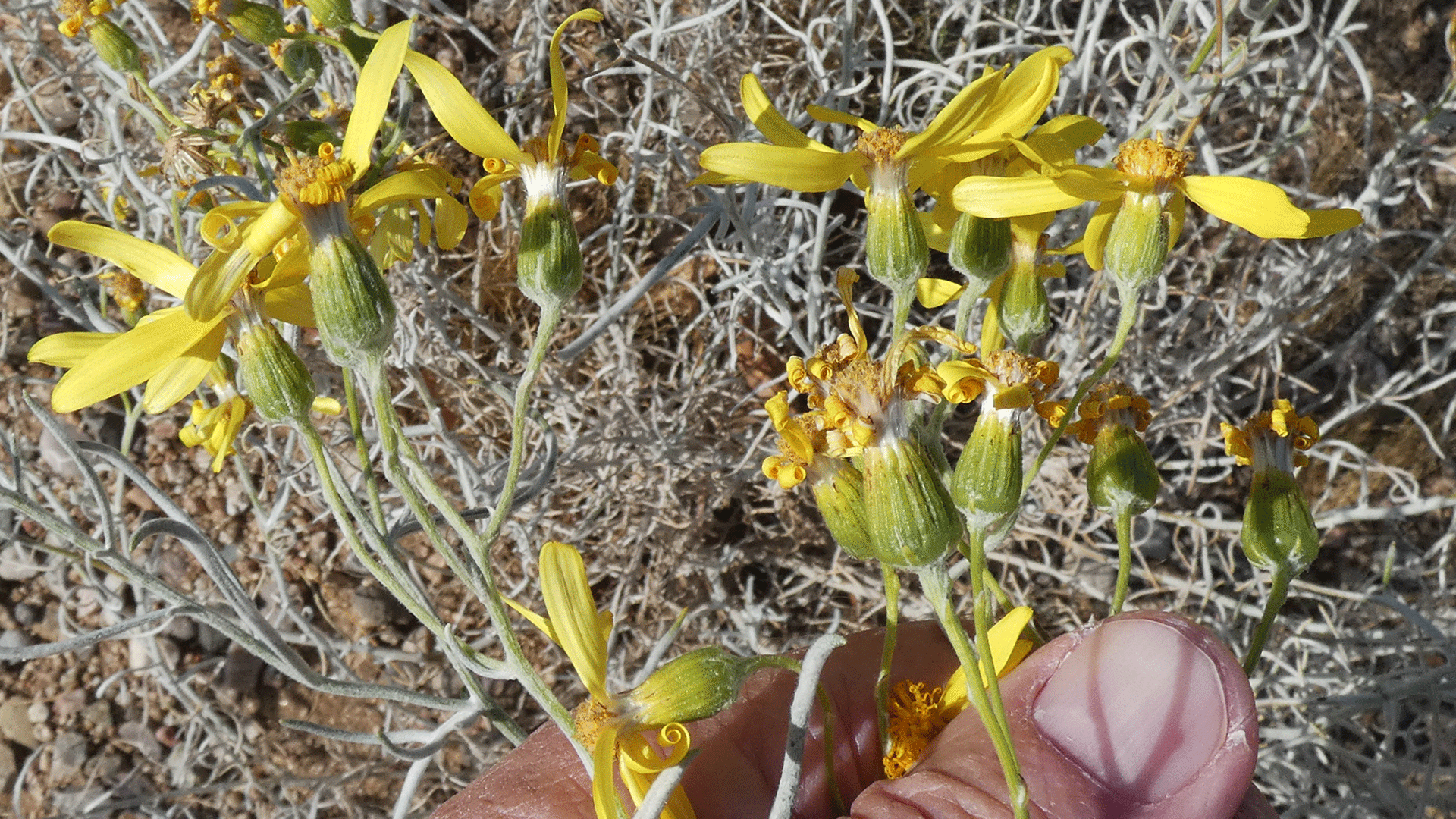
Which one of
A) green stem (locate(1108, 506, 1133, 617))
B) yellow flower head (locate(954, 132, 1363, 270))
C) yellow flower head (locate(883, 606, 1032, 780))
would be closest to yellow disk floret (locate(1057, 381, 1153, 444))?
green stem (locate(1108, 506, 1133, 617))

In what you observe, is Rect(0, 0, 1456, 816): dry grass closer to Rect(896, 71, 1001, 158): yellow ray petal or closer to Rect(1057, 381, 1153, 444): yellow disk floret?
Rect(1057, 381, 1153, 444): yellow disk floret

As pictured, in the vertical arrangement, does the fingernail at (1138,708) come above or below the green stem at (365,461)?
below

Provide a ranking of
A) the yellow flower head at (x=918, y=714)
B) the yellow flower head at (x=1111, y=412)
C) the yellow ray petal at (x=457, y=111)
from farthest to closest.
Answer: the yellow flower head at (x=918, y=714) → the yellow flower head at (x=1111, y=412) → the yellow ray petal at (x=457, y=111)

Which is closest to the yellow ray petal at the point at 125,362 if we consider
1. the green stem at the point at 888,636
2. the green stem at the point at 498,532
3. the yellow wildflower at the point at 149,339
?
the yellow wildflower at the point at 149,339

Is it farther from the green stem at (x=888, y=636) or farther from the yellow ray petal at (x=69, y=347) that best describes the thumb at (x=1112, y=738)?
the yellow ray petal at (x=69, y=347)

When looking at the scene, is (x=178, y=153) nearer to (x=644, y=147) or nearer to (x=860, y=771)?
(x=644, y=147)

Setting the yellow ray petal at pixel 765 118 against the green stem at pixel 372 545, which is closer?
the green stem at pixel 372 545

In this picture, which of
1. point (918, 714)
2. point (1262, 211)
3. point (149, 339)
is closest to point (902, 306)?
point (1262, 211)

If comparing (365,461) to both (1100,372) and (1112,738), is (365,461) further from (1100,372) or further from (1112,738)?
(1112,738)

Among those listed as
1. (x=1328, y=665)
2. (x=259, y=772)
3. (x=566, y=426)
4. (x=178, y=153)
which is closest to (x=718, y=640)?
(x=566, y=426)
